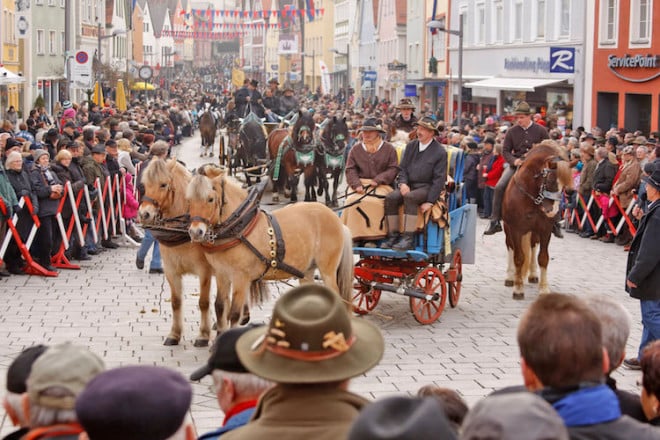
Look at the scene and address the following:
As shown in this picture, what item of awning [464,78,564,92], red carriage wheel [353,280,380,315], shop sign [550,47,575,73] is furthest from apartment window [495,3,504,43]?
red carriage wheel [353,280,380,315]

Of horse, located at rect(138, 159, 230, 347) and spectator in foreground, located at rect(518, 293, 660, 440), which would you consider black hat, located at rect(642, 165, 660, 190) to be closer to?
horse, located at rect(138, 159, 230, 347)

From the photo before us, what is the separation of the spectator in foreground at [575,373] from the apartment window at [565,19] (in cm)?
3378

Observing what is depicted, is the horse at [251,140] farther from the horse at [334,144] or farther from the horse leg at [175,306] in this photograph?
the horse leg at [175,306]

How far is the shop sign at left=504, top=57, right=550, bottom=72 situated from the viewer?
3825 cm

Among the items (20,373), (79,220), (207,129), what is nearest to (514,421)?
(20,373)

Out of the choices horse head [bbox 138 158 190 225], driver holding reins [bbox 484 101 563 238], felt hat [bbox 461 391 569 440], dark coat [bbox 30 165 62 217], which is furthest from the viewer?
dark coat [bbox 30 165 62 217]

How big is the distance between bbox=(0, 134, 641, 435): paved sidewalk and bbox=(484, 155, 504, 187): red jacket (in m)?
4.72

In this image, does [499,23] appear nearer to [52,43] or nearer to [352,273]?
[52,43]

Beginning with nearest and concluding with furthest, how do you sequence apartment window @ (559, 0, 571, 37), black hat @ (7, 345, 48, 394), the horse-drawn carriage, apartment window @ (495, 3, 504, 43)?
black hat @ (7, 345, 48, 394) → the horse-drawn carriage → apartment window @ (559, 0, 571, 37) → apartment window @ (495, 3, 504, 43)

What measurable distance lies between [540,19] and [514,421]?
37.6 meters

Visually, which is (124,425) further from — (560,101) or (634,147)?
(560,101)

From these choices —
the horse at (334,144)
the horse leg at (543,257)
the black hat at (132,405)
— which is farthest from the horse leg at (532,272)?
the black hat at (132,405)

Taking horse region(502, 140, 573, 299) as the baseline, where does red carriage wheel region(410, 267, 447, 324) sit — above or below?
below

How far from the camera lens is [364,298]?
13047 mm
